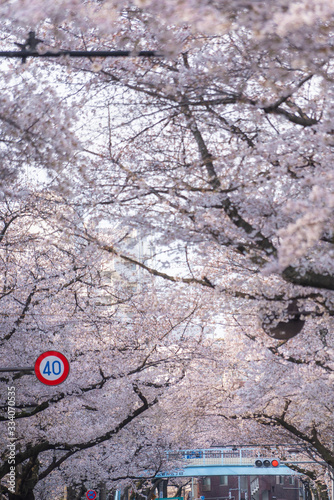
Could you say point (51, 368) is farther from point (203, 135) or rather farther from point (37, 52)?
point (37, 52)

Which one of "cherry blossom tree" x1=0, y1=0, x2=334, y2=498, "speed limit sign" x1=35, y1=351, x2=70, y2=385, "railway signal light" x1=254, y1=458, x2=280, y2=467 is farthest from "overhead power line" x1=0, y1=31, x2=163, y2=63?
"railway signal light" x1=254, y1=458, x2=280, y2=467

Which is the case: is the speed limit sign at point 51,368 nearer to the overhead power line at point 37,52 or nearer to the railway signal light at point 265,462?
the overhead power line at point 37,52

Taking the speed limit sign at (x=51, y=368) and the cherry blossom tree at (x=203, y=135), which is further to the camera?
the speed limit sign at (x=51, y=368)

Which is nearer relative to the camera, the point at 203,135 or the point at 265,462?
the point at 203,135

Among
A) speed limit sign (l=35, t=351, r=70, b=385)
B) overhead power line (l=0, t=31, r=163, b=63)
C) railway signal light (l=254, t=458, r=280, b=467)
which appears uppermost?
railway signal light (l=254, t=458, r=280, b=467)

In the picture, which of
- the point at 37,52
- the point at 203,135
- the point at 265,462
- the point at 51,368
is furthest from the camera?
the point at 265,462

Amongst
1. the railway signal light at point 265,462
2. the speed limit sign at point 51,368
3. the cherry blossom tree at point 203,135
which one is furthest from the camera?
the railway signal light at point 265,462

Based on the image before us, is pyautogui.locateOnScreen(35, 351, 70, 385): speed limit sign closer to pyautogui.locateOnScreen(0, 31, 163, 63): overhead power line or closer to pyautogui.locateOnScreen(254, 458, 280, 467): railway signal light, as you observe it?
pyautogui.locateOnScreen(0, 31, 163, 63): overhead power line

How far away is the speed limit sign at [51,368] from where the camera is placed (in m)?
11.2

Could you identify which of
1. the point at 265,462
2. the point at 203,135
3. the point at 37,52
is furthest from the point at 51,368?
the point at 265,462

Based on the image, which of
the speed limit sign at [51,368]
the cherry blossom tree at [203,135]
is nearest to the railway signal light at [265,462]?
the speed limit sign at [51,368]

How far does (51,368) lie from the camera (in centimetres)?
1134

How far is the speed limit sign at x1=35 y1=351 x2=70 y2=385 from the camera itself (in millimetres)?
11219

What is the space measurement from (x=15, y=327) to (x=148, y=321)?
3945 mm
